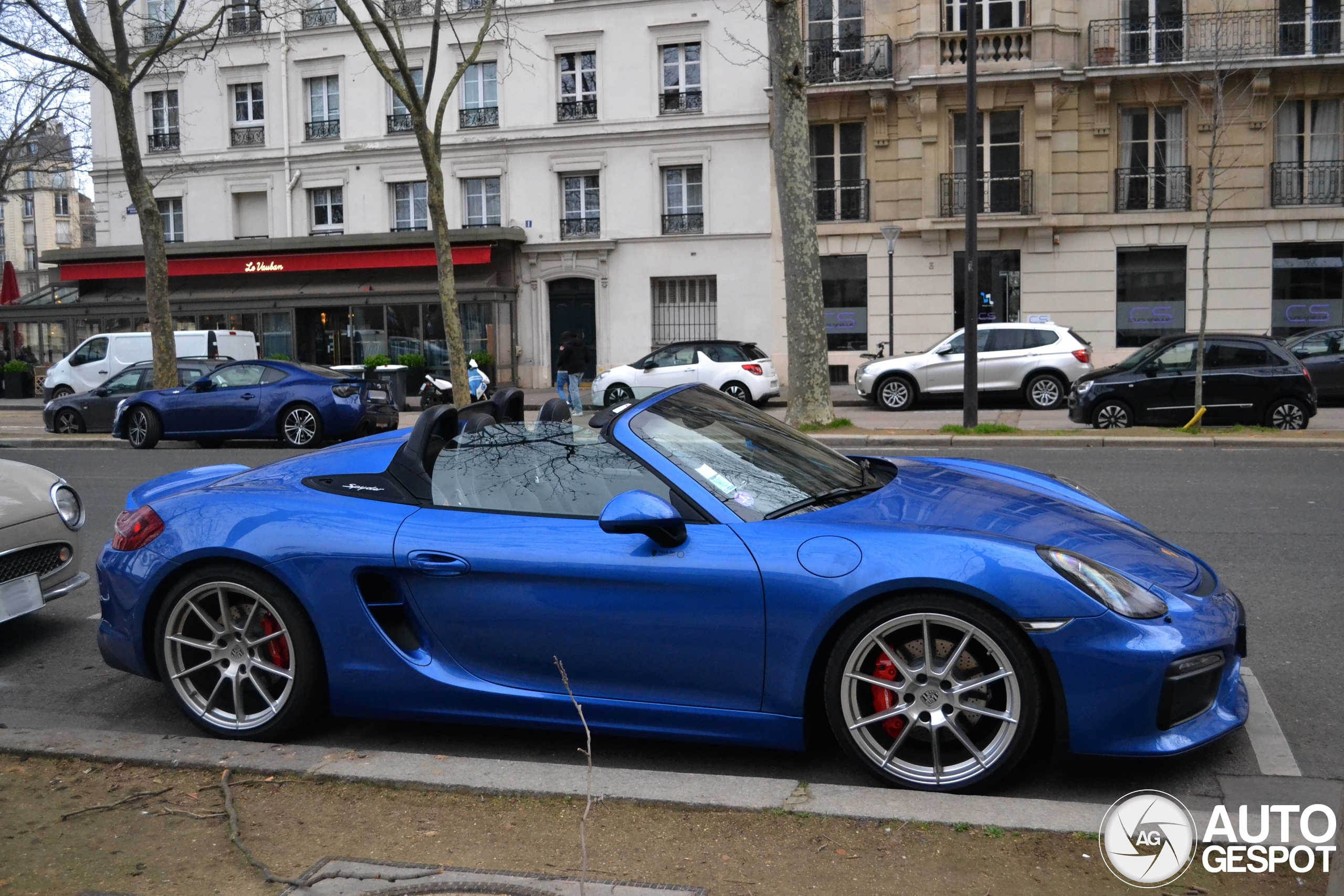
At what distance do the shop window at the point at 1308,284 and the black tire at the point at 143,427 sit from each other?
2365 cm

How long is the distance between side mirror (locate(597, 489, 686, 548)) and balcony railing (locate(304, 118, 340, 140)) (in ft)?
104

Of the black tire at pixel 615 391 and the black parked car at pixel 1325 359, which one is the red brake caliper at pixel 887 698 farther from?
the black tire at pixel 615 391

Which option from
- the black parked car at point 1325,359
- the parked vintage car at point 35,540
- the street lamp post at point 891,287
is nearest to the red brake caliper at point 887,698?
the parked vintage car at point 35,540

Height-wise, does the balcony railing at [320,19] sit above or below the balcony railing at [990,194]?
above

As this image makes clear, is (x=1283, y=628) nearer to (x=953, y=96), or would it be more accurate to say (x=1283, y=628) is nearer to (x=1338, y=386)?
(x=1338, y=386)

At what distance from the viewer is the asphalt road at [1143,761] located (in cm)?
402

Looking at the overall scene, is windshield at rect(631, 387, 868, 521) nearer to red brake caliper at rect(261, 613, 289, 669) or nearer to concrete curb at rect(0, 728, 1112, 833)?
concrete curb at rect(0, 728, 1112, 833)

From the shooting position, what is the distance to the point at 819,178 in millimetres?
29594

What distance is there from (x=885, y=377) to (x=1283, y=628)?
17039 mm

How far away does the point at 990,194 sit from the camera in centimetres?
2834

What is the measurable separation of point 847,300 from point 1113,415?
13.2m

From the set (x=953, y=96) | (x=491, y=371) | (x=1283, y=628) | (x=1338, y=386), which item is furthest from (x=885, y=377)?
(x=1283, y=628)

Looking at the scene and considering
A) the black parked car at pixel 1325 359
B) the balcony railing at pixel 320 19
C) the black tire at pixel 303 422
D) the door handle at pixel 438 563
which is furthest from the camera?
the balcony railing at pixel 320 19

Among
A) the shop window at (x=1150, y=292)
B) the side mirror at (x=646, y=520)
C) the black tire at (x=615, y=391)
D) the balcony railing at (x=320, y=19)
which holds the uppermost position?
the balcony railing at (x=320, y=19)
